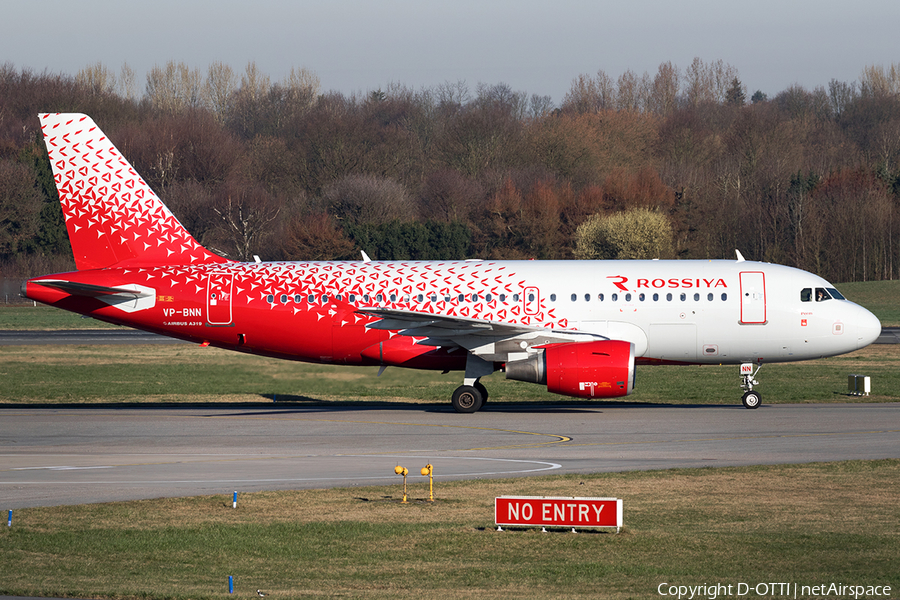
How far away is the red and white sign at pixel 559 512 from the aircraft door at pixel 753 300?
18.5 m

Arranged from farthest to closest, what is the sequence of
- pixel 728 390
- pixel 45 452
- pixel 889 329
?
pixel 889 329 < pixel 728 390 < pixel 45 452

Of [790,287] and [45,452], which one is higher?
[790,287]

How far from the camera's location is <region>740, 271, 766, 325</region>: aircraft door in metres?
32.8

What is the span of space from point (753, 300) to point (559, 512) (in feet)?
62.8

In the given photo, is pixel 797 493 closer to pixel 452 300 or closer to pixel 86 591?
pixel 86 591

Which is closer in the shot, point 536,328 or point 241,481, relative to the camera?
point 241,481

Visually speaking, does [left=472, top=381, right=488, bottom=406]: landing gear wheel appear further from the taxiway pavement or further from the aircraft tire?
the taxiway pavement

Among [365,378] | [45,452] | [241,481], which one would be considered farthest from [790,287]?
[45,452]

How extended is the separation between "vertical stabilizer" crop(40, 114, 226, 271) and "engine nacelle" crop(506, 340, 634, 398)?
1290cm

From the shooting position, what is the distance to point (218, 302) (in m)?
33.4

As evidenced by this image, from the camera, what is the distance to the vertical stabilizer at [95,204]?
34.3 metres

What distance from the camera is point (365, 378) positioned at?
33906 millimetres

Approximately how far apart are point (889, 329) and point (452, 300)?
4787cm

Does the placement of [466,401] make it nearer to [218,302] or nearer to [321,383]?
[321,383]
